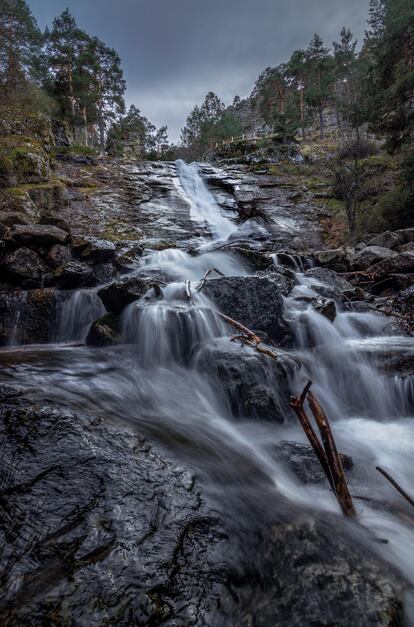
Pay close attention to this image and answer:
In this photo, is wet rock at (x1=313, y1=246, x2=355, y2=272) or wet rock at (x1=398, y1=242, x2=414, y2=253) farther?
wet rock at (x1=313, y1=246, x2=355, y2=272)

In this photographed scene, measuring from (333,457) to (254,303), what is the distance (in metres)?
4.21

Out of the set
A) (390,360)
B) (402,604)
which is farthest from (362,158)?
(402,604)

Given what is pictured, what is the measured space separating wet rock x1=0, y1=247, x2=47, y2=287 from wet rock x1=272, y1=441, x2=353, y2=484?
6.33 m

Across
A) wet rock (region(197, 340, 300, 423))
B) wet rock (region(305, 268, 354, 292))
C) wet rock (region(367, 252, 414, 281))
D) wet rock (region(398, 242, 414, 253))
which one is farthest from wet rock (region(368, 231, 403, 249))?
wet rock (region(197, 340, 300, 423))

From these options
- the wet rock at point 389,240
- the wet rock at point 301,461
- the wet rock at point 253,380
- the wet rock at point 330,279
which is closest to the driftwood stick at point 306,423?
the wet rock at point 301,461

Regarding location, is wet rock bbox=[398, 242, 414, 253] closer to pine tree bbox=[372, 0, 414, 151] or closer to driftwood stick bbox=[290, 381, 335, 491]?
pine tree bbox=[372, 0, 414, 151]

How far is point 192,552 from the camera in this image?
73.6 inches

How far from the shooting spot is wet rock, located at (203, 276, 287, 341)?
6.31 meters

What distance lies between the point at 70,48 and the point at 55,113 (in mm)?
8911

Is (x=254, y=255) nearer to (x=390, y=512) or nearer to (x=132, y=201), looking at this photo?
(x=390, y=512)

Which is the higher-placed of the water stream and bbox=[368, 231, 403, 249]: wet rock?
bbox=[368, 231, 403, 249]: wet rock

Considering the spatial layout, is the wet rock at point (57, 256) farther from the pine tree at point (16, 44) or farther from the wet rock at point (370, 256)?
the pine tree at point (16, 44)

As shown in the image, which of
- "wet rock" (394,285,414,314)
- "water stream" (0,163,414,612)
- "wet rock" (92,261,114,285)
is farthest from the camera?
"wet rock" (92,261,114,285)

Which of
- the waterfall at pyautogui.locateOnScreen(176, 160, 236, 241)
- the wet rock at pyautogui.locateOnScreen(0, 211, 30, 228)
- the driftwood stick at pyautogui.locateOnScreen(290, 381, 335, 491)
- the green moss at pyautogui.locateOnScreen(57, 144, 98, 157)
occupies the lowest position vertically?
the driftwood stick at pyautogui.locateOnScreen(290, 381, 335, 491)
